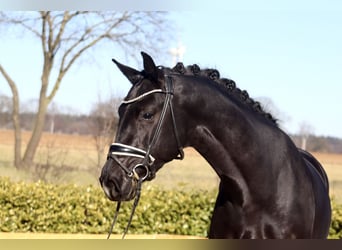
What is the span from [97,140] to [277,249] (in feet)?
27.8

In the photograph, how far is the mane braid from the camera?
107 inches

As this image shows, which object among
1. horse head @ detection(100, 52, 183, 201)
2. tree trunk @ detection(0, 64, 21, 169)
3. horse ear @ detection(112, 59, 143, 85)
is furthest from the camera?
tree trunk @ detection(0, 64, 21, 169)

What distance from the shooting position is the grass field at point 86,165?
9.59 meters

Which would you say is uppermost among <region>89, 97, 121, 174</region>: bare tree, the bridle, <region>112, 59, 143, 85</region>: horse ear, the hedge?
<region>112, 59, 143, 85</region>: horse ear

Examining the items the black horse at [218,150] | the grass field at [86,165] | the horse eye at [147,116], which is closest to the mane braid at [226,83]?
the black horse at [218,150]

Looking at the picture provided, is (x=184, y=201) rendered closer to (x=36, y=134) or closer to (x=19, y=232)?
(x=19, y=232)

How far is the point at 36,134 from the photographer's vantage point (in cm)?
1073

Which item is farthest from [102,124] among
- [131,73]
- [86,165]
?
[131,73]

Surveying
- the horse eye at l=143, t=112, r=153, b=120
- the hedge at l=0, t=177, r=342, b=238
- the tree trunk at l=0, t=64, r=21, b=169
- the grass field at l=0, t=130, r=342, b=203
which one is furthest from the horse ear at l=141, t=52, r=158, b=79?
the tree trunk at l=0, t=64, r=21, b=169

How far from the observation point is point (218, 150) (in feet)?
8.57

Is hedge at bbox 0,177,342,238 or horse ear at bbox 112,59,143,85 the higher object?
horse ear at bbox 112,59,143,85

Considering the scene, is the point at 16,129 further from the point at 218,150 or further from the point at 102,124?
the point at 218,150

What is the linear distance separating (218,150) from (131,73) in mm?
523

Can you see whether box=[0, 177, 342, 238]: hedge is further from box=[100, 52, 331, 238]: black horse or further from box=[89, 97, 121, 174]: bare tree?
box=[100, 52, 331, 238]: black horse
